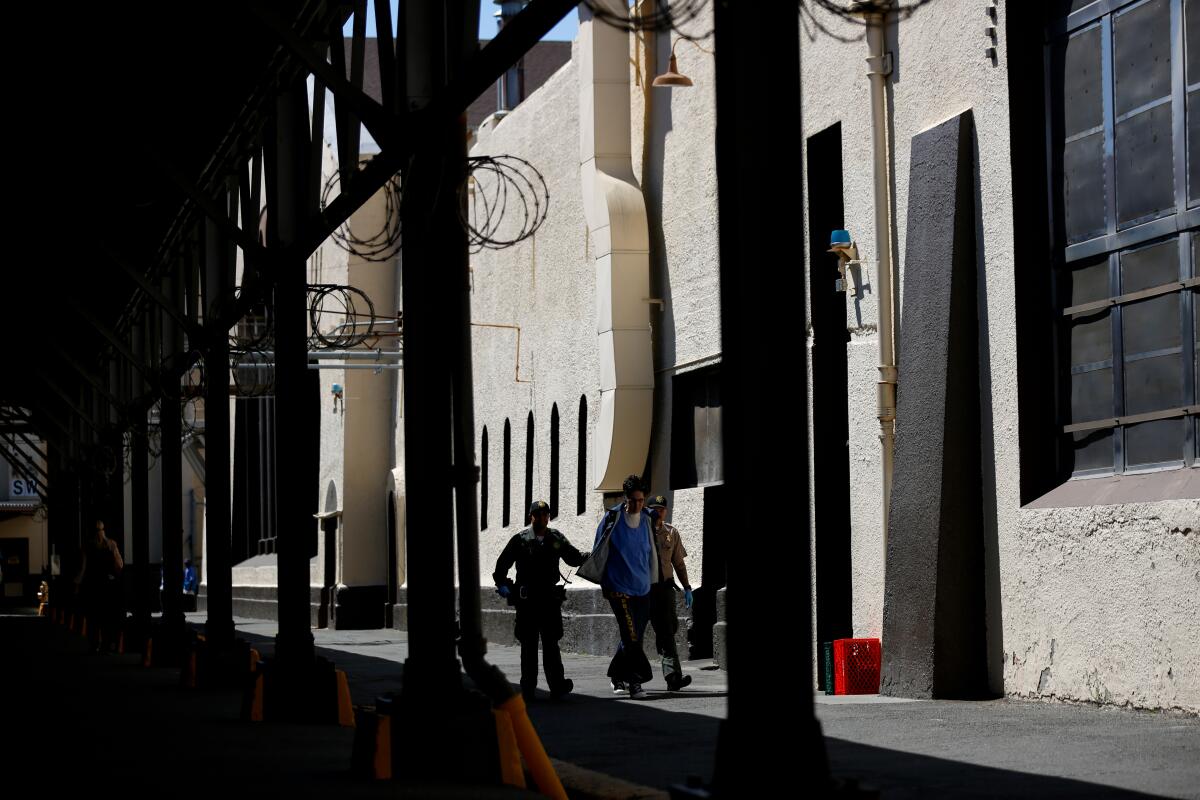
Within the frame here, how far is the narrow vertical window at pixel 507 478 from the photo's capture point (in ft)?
99.5

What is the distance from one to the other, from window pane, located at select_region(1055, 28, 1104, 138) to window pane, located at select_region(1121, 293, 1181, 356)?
1475mm

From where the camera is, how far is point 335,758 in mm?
12344

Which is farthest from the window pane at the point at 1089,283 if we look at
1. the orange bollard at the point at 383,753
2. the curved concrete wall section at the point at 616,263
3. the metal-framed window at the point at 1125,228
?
the curved concrete wall section at the point at 616,263

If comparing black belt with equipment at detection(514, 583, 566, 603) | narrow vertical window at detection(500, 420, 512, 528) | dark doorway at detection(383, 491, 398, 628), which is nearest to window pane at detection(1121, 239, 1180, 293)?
black belt with equipment at detection(514, 583, 566, 603)

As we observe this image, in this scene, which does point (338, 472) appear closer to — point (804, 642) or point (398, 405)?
point (398, 405)

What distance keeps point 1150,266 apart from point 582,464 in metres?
13.2

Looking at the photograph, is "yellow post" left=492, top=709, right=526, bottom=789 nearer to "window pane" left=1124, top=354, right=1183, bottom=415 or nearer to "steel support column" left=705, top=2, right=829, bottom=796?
"steel support column" left=705, top=2, right=829, bottom=796

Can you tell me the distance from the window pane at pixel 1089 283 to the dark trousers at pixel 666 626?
16.1 ft

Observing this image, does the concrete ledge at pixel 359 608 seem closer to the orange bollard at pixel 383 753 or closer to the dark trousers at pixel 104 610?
the dark trousers at pixel 104 610

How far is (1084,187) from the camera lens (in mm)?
14586

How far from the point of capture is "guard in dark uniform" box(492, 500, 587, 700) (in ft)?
57.5

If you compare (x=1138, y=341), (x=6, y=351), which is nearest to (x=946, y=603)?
(x=1138, y=341)

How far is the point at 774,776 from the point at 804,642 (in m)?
0.46

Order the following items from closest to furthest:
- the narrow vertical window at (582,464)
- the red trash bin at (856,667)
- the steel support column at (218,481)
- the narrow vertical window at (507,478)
Answer: 1. the red trash bin at (856,667)
2. the steel support column at (218,481)
3. the narrow vertical window at (582,464)
4. the narrow vertical window at (507,478)
